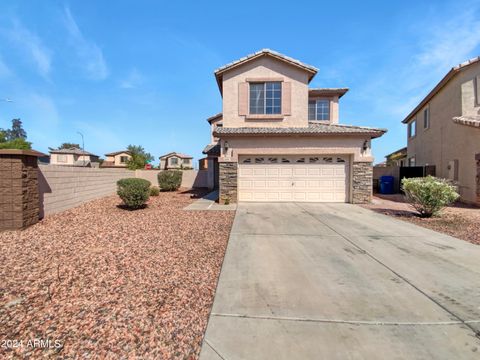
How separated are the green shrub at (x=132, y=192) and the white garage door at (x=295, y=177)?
4.52 meters

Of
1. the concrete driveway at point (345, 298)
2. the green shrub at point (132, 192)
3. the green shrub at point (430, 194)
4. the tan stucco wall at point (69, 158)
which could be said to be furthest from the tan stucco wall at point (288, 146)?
the tan stucco wall at point (69, 158)

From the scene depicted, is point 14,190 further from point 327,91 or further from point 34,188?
point 327,91

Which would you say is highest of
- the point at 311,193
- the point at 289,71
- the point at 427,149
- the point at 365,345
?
the point at 289,71

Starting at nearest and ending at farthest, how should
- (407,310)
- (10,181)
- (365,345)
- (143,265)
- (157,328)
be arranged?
(365,345), (157,328), (407,310), (143,265), (10,181)

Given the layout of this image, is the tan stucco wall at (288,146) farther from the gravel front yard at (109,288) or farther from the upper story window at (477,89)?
the upper story window at (477,89)

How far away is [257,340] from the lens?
2.52 m

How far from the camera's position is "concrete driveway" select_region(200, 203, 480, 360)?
2.46 m

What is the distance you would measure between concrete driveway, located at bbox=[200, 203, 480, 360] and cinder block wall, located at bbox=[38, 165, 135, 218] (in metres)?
6.27

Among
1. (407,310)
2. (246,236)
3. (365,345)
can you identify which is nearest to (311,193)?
(246,236)

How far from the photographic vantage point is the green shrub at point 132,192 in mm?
9422

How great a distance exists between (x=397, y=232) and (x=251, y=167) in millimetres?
6717

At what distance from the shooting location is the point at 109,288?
11.5ft

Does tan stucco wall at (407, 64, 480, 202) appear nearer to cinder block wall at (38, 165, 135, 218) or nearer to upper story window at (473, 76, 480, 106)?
upper story window at (473, 76, 480, 106)

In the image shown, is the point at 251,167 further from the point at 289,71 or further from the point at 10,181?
the point at 10,181
